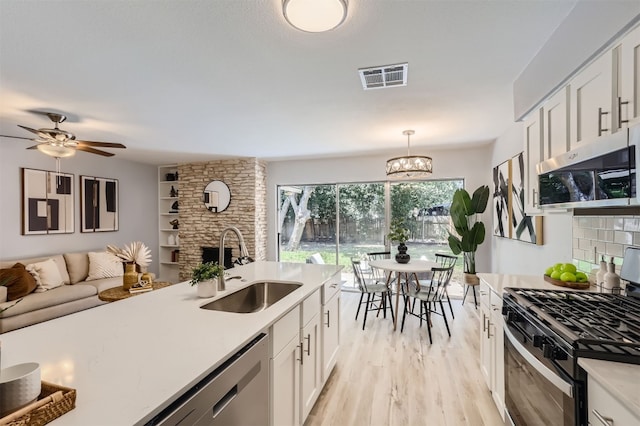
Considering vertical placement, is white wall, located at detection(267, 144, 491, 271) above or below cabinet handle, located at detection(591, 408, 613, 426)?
above

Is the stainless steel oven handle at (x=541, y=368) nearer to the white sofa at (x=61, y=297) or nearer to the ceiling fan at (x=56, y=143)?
the ceiling fan at (x=56, y=143)

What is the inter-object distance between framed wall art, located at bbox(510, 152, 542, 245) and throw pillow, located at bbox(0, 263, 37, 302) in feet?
18.8

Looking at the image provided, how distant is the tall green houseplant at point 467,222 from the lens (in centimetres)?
452

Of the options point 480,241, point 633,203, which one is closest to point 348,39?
point 633,203

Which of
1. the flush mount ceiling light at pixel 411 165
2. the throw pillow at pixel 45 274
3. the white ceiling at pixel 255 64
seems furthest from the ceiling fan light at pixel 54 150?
the flush mount ceiling light at pixel 411 165

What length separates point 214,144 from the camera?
454cm

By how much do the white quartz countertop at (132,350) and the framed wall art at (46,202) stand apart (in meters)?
3.85

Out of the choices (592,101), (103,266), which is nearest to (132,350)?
(592,101)

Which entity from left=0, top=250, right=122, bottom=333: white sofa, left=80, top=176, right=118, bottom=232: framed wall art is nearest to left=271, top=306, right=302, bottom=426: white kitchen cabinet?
left=0, top=250, right=122, bottom=333: white sofa

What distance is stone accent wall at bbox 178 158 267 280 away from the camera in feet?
18.5

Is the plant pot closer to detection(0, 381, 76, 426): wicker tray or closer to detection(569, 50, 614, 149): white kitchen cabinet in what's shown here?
detection(569, 50, 614, 149): white kitchen cabinet

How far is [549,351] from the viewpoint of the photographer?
4.08ft

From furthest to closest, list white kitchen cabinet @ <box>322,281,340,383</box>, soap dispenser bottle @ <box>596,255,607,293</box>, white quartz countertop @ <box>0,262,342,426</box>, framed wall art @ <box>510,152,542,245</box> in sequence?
framed wall art @ <box>510,152,542,245</box>, white kitchen cabinet @ <box>322,281,340,383</box>, soap dispenser bottle @ <box>596,255,607,293</box>, white quartz countertop @ <box>0,262,342,426</box>

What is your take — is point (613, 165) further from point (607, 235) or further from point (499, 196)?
point (499, 196)
